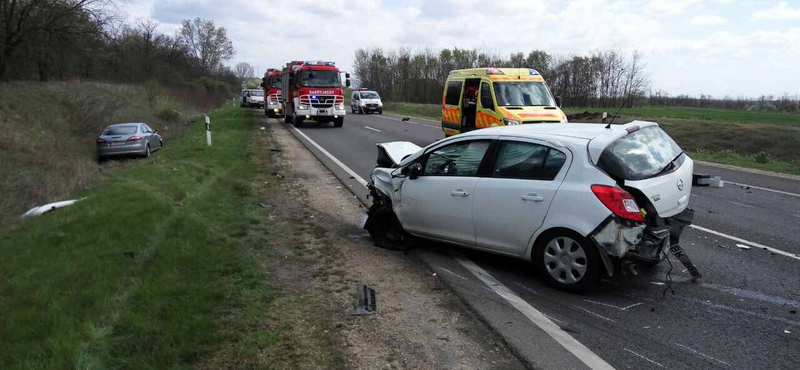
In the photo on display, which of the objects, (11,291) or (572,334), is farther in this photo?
(11,291)

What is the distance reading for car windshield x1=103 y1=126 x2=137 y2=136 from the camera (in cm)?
1975

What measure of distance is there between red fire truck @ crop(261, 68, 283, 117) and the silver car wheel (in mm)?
27029

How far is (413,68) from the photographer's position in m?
68.4

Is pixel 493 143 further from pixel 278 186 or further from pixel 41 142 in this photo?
pixel 41 142

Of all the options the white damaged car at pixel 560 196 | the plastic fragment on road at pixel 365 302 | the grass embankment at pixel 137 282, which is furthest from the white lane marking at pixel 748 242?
the grass embankment at pixel 137 282

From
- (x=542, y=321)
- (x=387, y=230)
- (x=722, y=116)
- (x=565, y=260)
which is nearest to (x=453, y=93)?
(x=387, y=230)

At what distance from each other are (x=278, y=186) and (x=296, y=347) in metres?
6.96

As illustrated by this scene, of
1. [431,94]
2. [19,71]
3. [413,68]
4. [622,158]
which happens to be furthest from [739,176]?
[413,68]

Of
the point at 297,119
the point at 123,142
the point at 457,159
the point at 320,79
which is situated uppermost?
the point at 320,79

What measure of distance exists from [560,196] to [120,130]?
19083 millimetres

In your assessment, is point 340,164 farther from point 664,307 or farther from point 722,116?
point 722,116

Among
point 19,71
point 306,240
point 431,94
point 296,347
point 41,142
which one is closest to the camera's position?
point 296,347

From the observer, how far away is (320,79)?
25.5 metres

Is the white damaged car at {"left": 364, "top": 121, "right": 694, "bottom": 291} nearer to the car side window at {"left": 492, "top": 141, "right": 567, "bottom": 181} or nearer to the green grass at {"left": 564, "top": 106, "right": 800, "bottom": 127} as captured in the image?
the car side window at {"left": 492, "top": 141, "right": 567, "bottom": 181}
